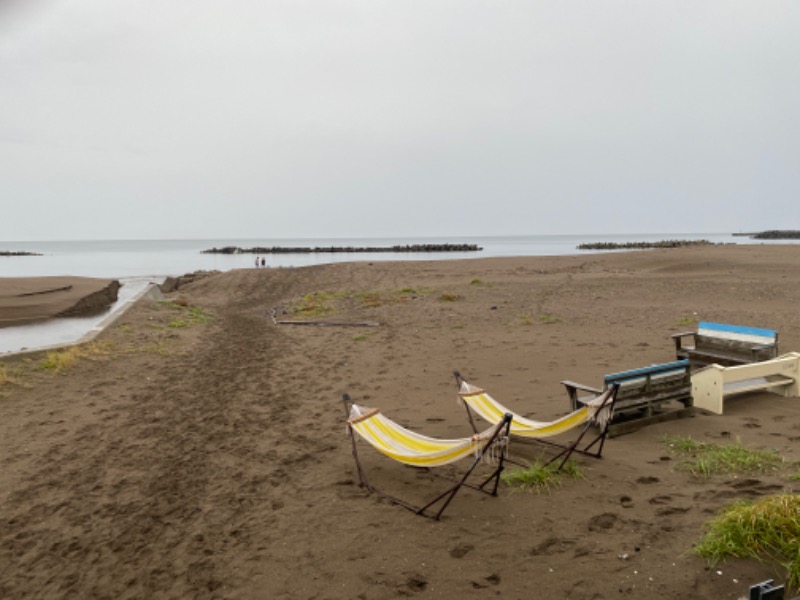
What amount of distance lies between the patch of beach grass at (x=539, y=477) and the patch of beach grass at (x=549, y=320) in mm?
9775

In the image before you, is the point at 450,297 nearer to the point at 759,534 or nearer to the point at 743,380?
the point at 743,380

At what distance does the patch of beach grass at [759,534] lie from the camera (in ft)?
11.9

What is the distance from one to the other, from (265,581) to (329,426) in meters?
3.54

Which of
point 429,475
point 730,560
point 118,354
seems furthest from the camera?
point 118,354

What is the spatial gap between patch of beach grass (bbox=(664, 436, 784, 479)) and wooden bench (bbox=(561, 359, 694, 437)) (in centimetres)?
72

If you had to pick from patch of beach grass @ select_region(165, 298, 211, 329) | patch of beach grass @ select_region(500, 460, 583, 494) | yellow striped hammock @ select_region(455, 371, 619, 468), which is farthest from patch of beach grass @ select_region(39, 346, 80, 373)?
patch of beach grass @ select_region(500, 460, 583, 494)

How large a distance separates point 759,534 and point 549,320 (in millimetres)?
11637

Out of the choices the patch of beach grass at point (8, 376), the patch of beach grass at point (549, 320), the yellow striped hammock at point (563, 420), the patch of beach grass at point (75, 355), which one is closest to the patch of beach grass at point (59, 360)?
the patch of beach grass at point (75, 355)

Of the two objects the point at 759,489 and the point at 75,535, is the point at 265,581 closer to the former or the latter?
the point at 75,535

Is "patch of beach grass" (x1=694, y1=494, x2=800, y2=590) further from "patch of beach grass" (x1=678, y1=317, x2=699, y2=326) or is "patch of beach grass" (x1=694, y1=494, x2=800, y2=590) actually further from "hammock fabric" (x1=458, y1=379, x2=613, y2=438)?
"patch of beach grass" (x1=678, y1=317, x2=699, y2=326)

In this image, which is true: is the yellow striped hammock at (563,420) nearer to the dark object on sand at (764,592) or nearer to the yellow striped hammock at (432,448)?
the yellow striped hammock at (432,448)

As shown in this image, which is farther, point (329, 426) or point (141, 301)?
point (141, 301)

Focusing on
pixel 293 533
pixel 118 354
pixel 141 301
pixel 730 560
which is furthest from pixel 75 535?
pixel 141 301

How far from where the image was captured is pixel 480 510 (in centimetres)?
493
